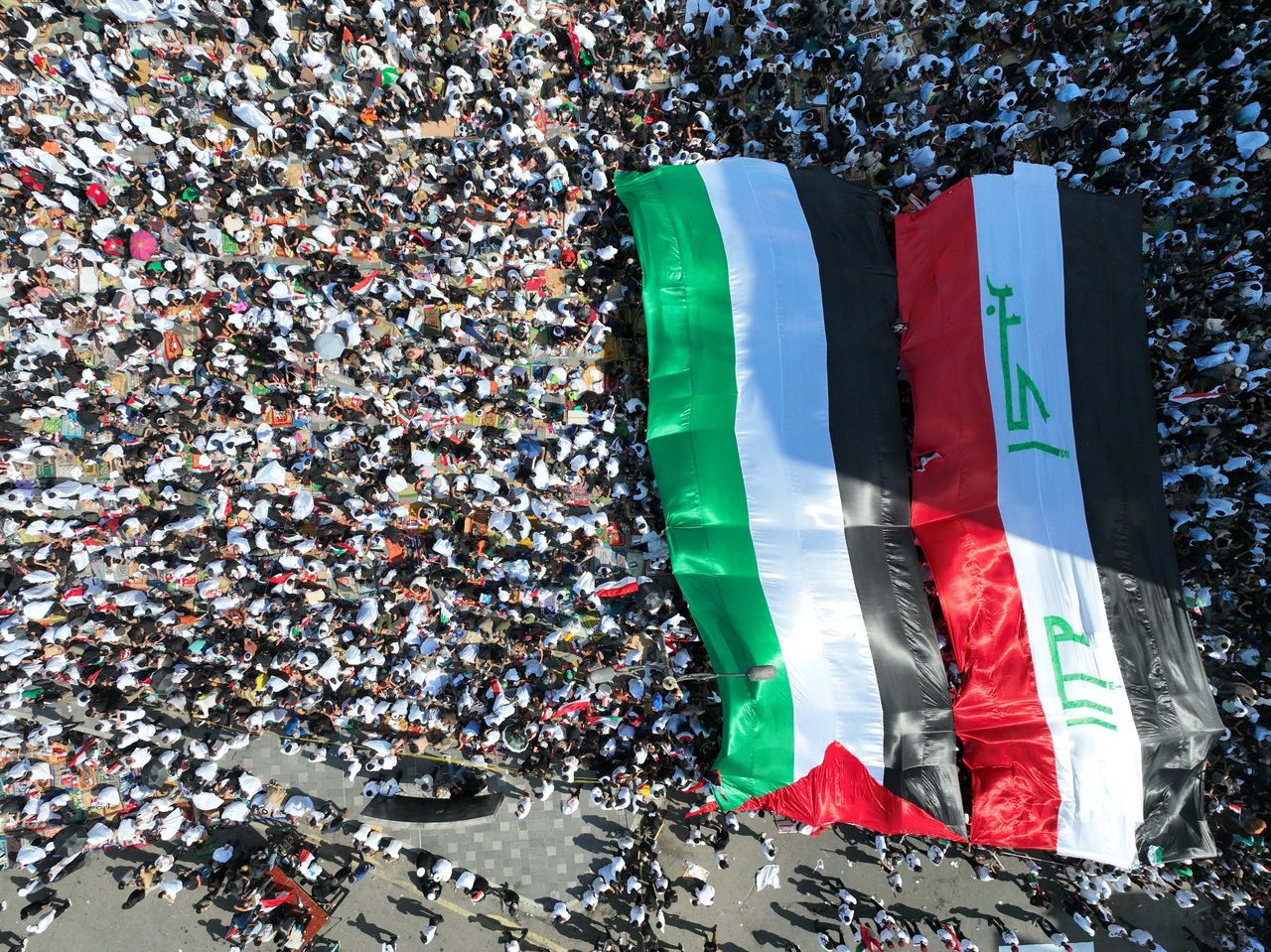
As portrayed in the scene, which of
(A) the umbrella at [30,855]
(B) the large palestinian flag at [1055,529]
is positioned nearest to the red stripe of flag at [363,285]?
(B) the large palestinian flag at [1055,529]

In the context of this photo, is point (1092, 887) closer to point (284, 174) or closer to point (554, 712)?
point (554, 712)

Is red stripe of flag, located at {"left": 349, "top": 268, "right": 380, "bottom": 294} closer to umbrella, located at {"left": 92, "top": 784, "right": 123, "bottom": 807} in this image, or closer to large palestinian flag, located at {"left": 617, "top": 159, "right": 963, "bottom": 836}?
large palestinian flag, located at {"left": 617, "top": 159, "right": 963, "bottom": 836}

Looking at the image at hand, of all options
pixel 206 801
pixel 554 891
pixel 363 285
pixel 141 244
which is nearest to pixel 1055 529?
pixel 554 891

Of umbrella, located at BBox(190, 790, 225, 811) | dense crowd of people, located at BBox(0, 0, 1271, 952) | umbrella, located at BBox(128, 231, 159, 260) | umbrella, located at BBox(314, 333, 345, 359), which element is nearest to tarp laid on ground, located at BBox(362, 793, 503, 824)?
dense crowd of people, located at BBox(0, 0, 1271, 952)

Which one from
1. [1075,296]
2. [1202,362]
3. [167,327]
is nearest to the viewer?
[1075,296]

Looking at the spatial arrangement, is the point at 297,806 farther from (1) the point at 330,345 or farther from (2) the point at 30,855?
(1) the point at 330,345

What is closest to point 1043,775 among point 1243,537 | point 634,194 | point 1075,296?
point 1243,537
